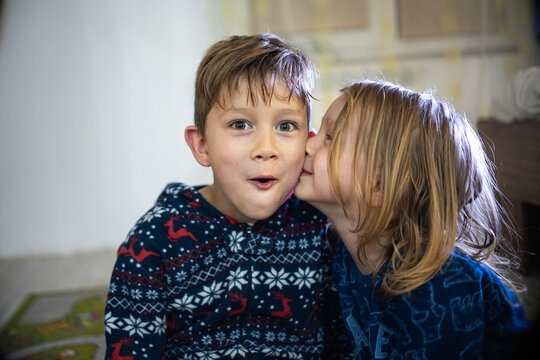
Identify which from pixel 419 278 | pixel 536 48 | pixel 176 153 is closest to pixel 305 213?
pixel 419 278

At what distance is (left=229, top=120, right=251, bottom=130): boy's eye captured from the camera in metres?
0.98

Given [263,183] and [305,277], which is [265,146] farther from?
[305,277]

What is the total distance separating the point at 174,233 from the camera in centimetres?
103

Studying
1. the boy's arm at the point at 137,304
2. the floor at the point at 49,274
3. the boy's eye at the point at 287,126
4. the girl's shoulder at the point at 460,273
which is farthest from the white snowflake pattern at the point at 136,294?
the floor at the point at 49,274

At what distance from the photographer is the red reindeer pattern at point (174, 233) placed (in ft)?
3.36

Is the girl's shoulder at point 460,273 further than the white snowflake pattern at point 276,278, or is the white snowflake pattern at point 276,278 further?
the white snowflake pattern at point 276,278

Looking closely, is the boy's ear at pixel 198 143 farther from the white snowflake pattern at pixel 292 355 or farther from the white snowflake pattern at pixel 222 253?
the white snowflake pattern at pixel 292 355

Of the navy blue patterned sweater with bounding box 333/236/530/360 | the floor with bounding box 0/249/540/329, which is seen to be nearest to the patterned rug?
the floor with bounding box 0/249/540/329

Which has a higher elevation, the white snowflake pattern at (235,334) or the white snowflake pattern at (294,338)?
the white snowflake pattern at (235,334)

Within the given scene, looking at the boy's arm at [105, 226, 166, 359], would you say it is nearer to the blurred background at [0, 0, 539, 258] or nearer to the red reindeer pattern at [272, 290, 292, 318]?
the red reindeer pattern at [272, 290, 292, 318]

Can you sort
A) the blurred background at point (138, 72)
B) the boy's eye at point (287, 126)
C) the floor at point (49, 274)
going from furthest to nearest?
the blurred background at point (138, 72)
the floor at point (49, 274)
the boy's eye at point (287, 126)

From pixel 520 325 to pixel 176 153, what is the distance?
1860mm

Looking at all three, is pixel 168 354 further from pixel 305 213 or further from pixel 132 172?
pixel 132 172

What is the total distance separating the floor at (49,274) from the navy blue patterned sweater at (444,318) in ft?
2.27
